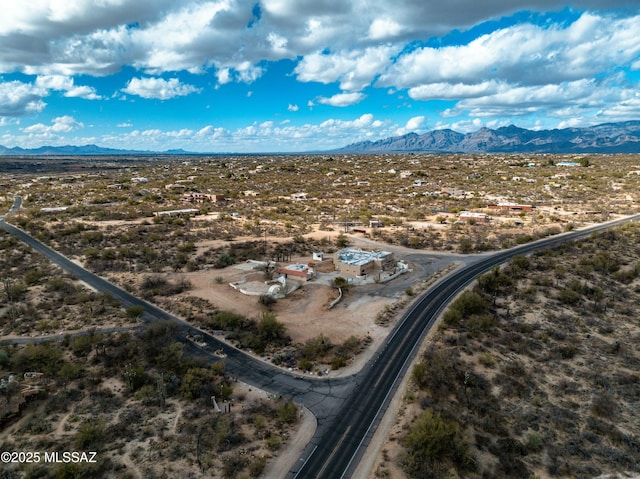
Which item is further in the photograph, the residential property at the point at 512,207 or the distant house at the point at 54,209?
the residential property at the point at 512,207

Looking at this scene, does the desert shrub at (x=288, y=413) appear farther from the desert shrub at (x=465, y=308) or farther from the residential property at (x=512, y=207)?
the residential property at (x=512, y=207)

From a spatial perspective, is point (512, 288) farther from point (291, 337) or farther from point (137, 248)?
point (137, 248)

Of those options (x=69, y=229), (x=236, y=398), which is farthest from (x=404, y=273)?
(x=69, y=229)

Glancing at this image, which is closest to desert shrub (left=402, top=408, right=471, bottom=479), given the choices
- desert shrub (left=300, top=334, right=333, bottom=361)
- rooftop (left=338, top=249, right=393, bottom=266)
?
desert shrub (left=300, top=334, right=333, bottom=361)

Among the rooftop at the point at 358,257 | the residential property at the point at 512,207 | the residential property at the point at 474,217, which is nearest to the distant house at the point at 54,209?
the rooftop at the point at 358,257

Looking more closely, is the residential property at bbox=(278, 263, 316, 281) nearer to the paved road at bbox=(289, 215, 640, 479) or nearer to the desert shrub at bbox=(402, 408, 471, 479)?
the paved road at bbox=(289, 215, 640, 479)

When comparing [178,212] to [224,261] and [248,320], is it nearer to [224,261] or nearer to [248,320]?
[224,261]
